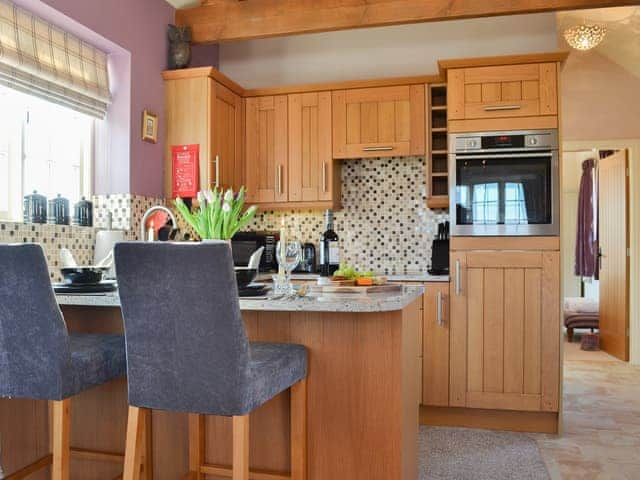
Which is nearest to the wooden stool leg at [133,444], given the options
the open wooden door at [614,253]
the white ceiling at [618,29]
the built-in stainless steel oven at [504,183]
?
the built-in stainless steel oven at [504,183]

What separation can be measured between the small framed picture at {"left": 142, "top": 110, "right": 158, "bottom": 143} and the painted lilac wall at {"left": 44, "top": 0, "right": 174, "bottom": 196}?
32 mm

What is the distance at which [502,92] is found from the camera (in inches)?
138

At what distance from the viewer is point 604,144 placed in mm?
5453

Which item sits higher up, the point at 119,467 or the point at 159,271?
the point at 159,271

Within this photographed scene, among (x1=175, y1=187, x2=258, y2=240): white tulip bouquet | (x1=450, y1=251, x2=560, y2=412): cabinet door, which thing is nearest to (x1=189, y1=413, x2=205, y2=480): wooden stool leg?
(x1=175, y1=187, x2=258, y2=240): white tulip bouquet

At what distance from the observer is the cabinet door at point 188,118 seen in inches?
148

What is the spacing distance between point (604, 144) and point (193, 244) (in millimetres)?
4977

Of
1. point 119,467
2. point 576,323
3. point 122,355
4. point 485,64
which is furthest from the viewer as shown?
point 576,323

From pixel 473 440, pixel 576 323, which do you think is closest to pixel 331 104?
pixel 473 440

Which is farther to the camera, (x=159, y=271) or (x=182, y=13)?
(x=182, y=13)

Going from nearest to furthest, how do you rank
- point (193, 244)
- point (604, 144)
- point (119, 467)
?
point (193, 244)
point (119, 467)
point (604, 144)

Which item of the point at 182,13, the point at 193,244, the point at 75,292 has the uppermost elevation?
the point at 182,13

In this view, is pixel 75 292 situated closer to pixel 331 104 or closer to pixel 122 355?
pixel 122 355

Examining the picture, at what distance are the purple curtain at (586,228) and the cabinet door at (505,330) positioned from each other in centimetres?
458
